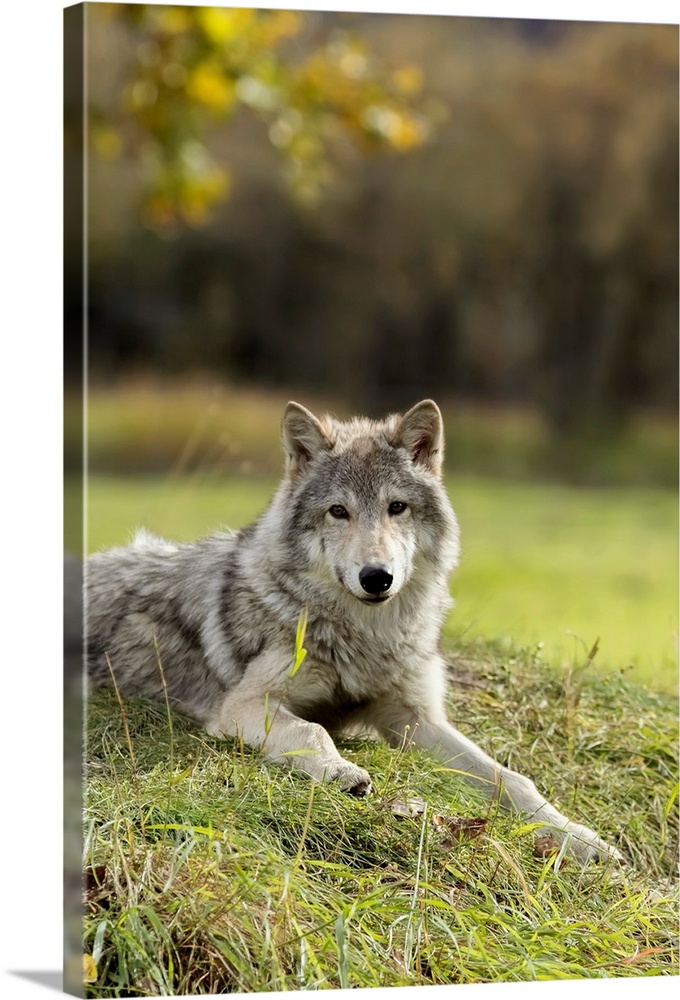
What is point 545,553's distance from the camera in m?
10.5

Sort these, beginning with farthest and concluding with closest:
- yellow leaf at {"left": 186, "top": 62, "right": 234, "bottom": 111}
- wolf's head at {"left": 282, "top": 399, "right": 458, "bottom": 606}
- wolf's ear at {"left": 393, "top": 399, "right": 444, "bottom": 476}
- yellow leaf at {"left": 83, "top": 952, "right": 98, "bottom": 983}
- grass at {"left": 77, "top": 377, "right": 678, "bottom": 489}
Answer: grass at {"left": 77, "top": 377, "right": 678, "bottom": 489}
yellow leaf at {"left": 186, "top": 62, "right": 234, "bottom": 111}
wolf's ear at {"left": 393, "top": 399, "right": 444, "bottom": 476}
wolf's head at {"left": 282, "top": 399, "right": 458, "bottom": 606}
yellow leaf at {"left": 83, "top": 952, "right": 98, "bottom": 983}

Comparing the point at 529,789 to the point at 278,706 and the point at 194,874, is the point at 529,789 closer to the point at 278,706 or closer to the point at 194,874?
the point at 278,706

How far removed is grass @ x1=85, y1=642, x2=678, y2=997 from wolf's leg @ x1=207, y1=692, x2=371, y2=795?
0.05m

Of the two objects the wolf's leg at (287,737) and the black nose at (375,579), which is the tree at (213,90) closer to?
the black nose at (375,579)

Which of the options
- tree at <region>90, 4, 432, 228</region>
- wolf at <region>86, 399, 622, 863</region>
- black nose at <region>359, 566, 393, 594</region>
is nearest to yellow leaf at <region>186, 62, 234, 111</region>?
tree at <region>90, 4, 432, 228</region>

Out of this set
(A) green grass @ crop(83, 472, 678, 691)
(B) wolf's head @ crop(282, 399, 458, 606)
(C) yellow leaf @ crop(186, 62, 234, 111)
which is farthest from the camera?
(A) green grass @ crop(83, 472, 678, 691)

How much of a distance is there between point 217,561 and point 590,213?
9235 millimetres

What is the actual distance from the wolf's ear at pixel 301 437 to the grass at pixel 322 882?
66 centimetres

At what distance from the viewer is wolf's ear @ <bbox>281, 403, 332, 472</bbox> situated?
373 centimetres

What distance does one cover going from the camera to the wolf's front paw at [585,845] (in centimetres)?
370

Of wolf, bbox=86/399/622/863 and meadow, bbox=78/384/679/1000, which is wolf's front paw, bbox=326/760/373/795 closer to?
meadow, bbox=78/384/679/1000
